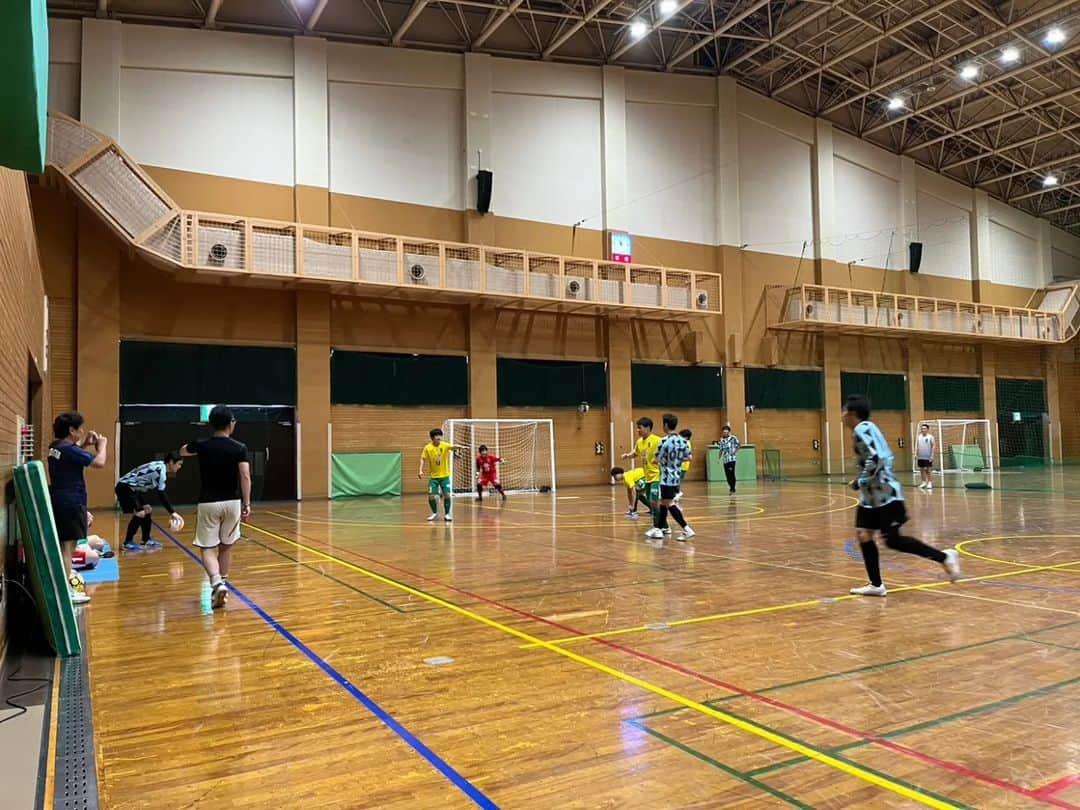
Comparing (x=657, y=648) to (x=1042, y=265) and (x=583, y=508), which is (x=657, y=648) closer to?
(x=583, y=508)

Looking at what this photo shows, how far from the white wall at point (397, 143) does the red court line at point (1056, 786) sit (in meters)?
22.4

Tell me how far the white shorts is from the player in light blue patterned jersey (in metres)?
5.72

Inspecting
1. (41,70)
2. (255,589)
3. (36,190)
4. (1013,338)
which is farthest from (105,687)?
(1013,338)

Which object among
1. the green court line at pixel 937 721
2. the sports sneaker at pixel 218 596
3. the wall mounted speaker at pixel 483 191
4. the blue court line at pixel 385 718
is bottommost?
the green court line at pixel 937 721

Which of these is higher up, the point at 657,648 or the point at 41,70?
the point at 41,70

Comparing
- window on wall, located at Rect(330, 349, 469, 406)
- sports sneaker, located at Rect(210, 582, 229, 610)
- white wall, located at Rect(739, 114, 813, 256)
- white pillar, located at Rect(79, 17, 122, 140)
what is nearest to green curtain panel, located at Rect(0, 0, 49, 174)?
sports sneaker, located at Rect(210, 582, 229, 610)

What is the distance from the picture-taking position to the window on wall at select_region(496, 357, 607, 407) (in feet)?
83.1

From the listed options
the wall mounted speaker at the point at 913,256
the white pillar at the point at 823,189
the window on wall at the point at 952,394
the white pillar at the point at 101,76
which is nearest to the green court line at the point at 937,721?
the white pillar at the point at 101,76

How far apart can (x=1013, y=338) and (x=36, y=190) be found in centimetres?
3762

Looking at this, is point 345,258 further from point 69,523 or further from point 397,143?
point 69,523

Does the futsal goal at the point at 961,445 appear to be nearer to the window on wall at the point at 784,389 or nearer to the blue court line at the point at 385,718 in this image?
the window on wall at the point at 784,389

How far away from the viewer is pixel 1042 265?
130ft

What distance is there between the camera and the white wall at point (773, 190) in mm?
29578

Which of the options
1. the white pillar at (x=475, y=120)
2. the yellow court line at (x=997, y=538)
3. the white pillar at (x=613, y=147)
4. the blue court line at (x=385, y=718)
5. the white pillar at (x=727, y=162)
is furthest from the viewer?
the white pillar at (x=727, y=162)
